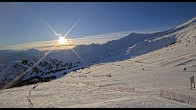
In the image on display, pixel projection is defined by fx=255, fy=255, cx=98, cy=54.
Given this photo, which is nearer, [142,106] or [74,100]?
[142,106]

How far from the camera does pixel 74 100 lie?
25.8 m

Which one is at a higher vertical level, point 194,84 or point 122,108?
point 194,84

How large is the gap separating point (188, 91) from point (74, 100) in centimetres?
1264

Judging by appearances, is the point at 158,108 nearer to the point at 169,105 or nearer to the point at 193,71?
the point at 169,105

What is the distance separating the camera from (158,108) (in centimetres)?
1814

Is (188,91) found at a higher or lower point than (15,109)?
higher

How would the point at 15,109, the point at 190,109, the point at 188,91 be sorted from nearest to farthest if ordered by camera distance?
1. the point at 190,109
2. the point at 15,109
3. the point at 188,91

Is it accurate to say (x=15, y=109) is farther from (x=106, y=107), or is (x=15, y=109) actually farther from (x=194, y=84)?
(x=194, y=84)

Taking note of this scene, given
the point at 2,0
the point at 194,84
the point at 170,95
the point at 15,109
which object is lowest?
the point at 15,109

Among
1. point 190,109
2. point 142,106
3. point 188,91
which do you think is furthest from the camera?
point 188,91

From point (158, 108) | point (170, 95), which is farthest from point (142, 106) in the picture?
point (170, 95)

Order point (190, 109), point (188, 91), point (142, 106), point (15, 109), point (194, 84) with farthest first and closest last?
point (194, 84) < point (188, 91) < point (15, 109) < point (142, 106) < point (190, 109)

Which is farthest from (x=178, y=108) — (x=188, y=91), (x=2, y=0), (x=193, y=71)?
(x=193, y=71)

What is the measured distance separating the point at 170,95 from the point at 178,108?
7.54 metres
